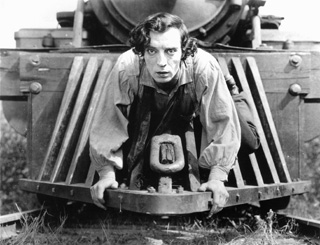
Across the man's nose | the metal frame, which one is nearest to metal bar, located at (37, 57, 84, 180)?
the metal frame

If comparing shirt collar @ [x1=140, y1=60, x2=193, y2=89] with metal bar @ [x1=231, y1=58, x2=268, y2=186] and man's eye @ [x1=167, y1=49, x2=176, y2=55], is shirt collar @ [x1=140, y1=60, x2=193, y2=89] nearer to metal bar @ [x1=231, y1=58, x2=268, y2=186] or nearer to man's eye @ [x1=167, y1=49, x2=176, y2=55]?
man's eye @ [x1=167, y1=49, x2=176, y2=55]

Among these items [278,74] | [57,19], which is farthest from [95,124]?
[57,19]

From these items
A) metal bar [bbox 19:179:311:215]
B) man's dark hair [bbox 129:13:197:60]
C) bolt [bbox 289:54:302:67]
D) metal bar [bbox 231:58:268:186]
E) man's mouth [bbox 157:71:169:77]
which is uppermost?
man's dark hair [bbox 129:13:197:60]

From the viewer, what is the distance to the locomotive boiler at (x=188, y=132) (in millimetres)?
3516

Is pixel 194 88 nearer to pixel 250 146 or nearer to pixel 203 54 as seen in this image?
pixel 203 54

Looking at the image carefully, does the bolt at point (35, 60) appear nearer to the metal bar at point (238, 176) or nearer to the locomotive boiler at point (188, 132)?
the locomotive boiler at point (188, 132)

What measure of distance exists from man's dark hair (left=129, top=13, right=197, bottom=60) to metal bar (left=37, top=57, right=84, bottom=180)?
1025 millimetres

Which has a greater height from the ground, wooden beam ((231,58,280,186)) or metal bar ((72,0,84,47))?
metal bar ((72,0,84,47))

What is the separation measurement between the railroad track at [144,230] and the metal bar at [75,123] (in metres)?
0.43

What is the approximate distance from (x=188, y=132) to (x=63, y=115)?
111 centimetres

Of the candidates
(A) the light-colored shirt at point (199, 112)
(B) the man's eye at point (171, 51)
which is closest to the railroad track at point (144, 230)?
(A) the light-colored shirt at point (199, 112)

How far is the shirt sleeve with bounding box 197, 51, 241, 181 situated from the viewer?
3111mm

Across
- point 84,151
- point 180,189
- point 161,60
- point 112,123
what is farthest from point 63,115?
point 180,189

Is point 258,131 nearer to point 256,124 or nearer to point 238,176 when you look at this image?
point 256,124
